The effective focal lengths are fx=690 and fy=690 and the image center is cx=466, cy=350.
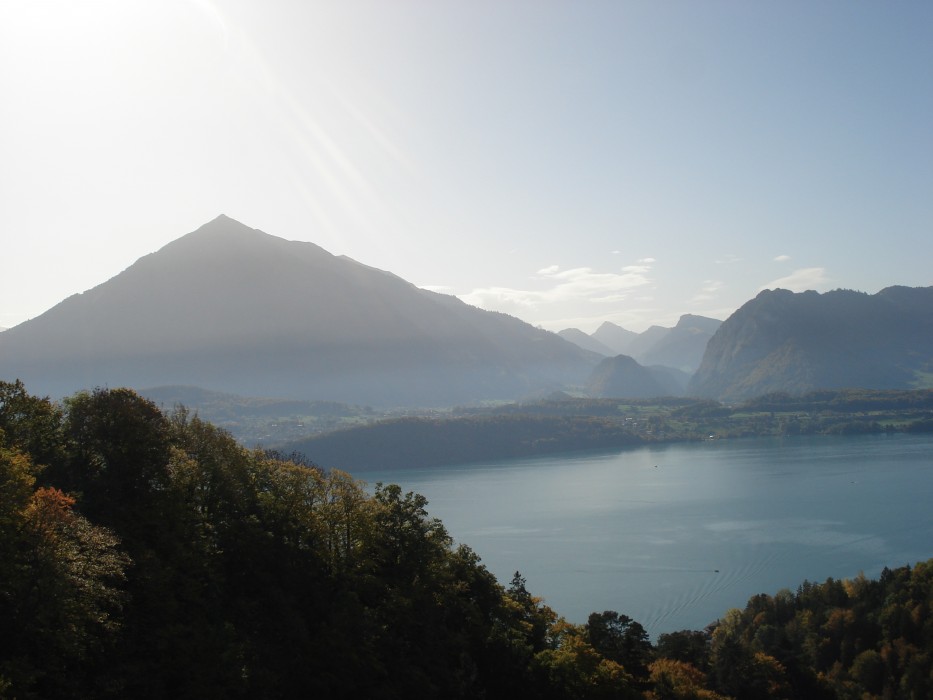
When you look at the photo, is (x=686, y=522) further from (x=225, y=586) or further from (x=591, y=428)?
(x=591, y=428)

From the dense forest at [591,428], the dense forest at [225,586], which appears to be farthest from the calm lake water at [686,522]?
the dense forest at [225,586]

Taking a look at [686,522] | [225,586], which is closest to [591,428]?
[686,522]

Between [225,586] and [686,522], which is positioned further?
[686,522]

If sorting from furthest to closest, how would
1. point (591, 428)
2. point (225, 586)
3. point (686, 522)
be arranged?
1. point (591, 428)
2. point (686, 522)
3. point (225, 586)

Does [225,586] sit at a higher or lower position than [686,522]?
higher

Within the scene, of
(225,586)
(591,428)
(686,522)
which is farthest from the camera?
(591,428)

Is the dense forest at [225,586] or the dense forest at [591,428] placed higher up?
the dense forest at [225,586]

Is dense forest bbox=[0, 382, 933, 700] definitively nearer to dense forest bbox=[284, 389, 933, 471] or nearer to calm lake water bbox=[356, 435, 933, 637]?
calm lake water bbox=[356, 435, 933, 637]

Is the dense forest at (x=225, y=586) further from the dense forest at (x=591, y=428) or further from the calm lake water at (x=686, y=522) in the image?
the dense forest at (x=591, y=428)
